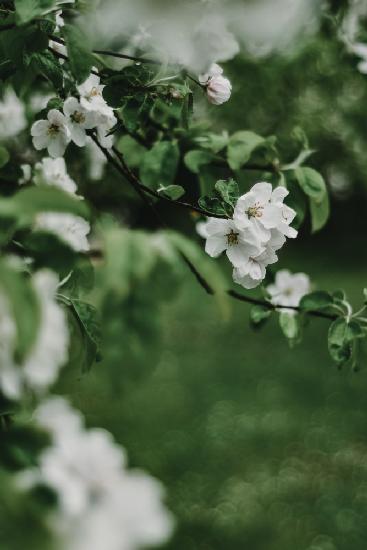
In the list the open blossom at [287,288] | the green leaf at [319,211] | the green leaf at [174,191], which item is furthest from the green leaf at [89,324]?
the open blossom at [287,288]

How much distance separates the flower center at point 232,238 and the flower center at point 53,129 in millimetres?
488

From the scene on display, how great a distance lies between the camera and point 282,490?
3680mm

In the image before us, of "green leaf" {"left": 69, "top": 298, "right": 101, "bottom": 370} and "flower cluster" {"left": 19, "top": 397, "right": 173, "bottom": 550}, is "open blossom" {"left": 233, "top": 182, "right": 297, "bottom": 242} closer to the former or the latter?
"green leaf" {"left": 69, "top": 298, "right": 101, "bottom": 370}

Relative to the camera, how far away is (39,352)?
2.56 ft

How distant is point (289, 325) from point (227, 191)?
504 millimetres

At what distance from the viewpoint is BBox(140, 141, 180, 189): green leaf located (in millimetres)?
1690

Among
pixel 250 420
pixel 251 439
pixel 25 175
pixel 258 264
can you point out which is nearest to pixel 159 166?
pixel 25 175

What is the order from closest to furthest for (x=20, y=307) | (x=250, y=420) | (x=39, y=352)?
(x=20, y=307), (x=39, y=352), (x=250, y=420)

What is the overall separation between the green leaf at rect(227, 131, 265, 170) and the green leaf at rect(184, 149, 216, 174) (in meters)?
0.06

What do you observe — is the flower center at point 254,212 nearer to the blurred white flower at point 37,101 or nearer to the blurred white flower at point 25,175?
the blurred white flower at point 25,175

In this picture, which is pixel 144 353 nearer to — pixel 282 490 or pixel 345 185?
pixel 282 490

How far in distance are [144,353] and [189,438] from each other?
3.76 m

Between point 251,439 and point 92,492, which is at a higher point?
point 251,439

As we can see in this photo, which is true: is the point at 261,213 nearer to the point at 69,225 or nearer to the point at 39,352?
the point at 69,225
